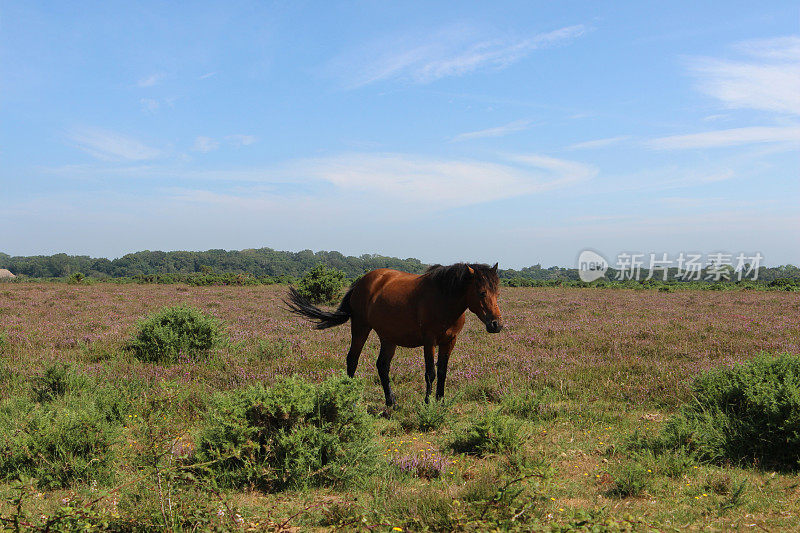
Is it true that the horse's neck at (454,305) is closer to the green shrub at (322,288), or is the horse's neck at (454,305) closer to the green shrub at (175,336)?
the green shrub at (175,336)

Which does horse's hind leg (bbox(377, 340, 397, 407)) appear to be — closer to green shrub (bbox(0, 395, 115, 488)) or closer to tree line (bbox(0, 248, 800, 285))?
green shrub (bbox(0, 395, 115, 488))

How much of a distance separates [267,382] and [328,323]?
1446 mm

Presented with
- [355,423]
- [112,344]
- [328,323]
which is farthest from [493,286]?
[112,344]

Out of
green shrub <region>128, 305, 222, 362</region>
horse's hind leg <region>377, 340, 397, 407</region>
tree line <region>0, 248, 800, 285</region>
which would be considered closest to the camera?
horse's hind leg <region>377, 340, 397, 407</region>

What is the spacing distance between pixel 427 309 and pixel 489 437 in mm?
2014

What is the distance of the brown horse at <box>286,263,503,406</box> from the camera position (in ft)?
20.0

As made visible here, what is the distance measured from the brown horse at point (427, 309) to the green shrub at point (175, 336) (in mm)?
4112

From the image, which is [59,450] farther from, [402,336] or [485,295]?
[485,295]

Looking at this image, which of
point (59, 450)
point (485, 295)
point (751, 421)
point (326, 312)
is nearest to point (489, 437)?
point (485, 295)

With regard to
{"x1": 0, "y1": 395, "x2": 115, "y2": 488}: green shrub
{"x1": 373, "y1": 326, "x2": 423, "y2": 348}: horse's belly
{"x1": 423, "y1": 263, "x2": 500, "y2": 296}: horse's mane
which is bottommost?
{"x1": 0, "y1": 395, "x2": 115, "y2": 488}: green shrub

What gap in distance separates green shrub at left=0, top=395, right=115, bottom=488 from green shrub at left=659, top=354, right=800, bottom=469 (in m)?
5.81

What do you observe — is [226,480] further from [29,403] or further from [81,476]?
[29,403]

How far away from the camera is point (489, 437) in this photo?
197 inches

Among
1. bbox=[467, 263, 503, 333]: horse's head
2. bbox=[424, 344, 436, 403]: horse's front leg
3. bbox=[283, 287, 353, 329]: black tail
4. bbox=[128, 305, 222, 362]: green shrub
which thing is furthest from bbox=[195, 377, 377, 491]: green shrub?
bbox=[128, 305, 222, 362]: green shrub
